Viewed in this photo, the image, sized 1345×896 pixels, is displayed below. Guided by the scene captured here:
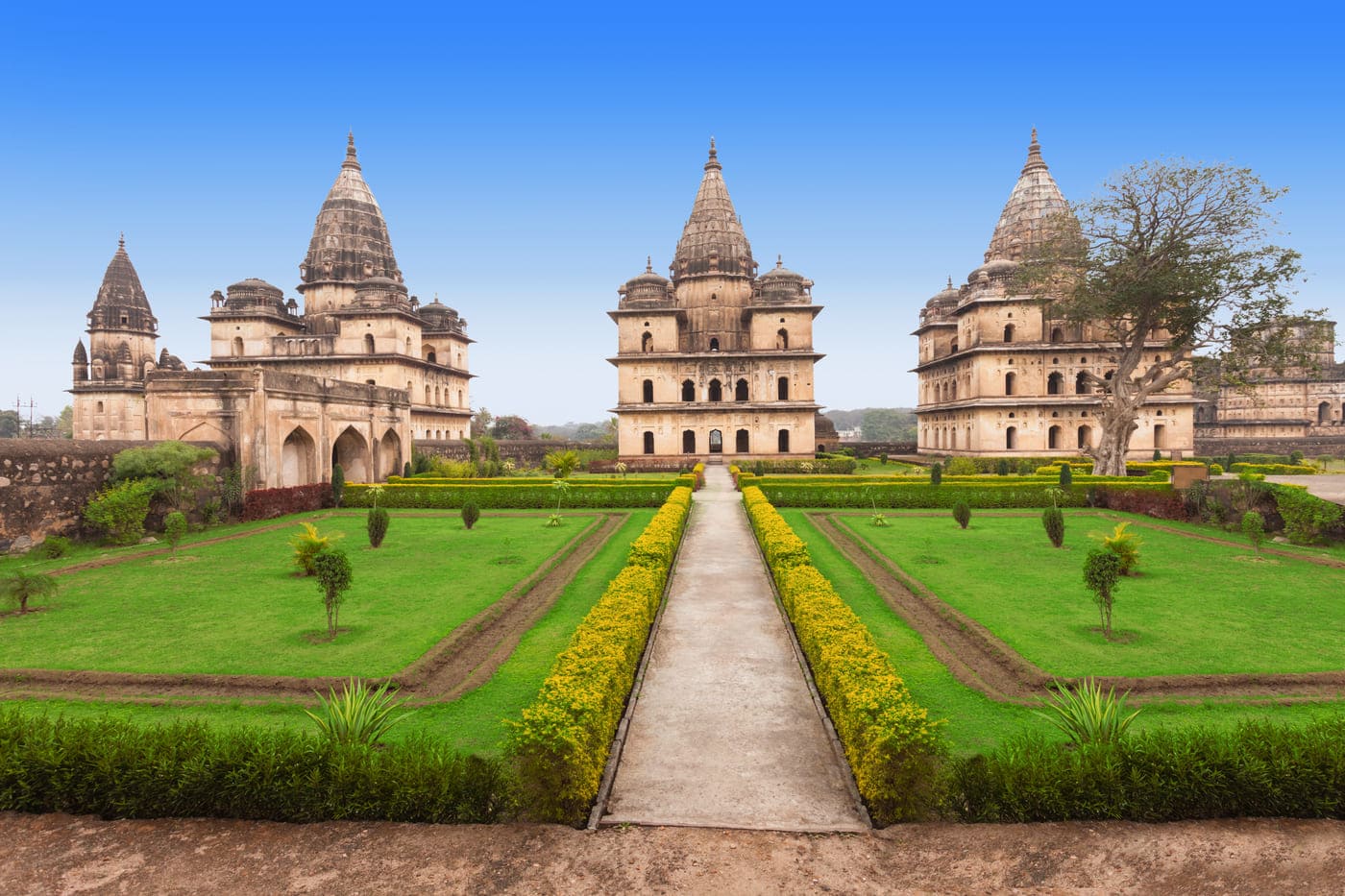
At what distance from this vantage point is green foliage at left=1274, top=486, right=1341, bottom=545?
51.2 feet

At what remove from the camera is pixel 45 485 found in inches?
653

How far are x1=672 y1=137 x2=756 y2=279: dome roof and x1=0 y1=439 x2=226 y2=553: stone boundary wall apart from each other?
1315 inches

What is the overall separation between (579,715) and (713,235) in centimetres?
4198

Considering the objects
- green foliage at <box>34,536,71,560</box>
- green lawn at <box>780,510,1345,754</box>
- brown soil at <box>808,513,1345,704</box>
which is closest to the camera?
green lawn at <box>780,510,1345,754</box>

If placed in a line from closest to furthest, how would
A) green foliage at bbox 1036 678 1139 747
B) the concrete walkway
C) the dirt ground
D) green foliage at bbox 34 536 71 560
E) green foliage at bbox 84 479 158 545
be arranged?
1. the dirt ground
2. the concrete walkway
3. green foliage at bbox 1036 678 1139 747
4. green foliage at bbox 34 536 71 560
5. green foliage at bbox 84 479 158 545

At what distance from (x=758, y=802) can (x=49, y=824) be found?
539 cm

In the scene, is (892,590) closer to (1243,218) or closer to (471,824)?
(471,824)

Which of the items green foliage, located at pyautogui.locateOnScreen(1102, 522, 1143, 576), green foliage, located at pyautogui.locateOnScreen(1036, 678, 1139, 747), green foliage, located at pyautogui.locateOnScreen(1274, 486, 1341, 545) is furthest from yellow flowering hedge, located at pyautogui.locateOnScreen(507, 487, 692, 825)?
green foliage, located at pyautogui.locateOnScreen(1274, 486, 1341, 545)

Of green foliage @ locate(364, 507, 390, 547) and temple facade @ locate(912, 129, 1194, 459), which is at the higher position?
temple facade @ locate(912, 129, 1194, 459)

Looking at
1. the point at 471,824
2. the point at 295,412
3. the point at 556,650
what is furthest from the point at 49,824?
the point at 295,412

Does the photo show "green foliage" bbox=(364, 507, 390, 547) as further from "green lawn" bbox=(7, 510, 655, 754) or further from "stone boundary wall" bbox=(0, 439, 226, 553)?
"green lawn" bbox=(7, 510, 655, 754)

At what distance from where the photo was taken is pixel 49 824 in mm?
5035

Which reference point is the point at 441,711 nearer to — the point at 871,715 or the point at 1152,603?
Answer: the point at 871,715

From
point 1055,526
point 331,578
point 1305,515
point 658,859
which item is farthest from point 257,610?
point 1305,515
